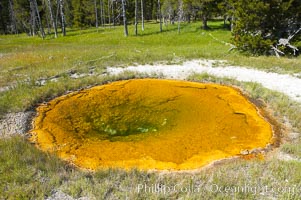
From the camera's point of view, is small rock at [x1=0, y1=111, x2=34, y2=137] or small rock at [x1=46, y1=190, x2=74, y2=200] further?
small rock at [x1=0, y1=111, x2=34, y2=137]

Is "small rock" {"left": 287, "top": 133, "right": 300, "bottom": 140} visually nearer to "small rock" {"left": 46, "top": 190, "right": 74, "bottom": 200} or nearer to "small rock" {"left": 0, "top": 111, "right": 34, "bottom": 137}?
"small rock" {"left": 46, "top": 190, "right": 74, "bottom": 200}

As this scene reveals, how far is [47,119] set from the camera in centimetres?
1095

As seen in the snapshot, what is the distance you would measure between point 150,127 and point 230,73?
7.88 m

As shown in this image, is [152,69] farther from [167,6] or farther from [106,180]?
[167,6]

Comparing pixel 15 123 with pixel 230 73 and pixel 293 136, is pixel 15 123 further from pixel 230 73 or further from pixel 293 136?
pixel 230 73

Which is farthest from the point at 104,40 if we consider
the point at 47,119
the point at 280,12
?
the point at 47,119

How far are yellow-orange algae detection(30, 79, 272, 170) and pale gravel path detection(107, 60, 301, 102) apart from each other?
181 centimetres

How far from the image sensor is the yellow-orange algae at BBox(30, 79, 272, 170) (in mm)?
8195

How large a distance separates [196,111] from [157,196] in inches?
229

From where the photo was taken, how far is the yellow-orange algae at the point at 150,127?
8.20 metres

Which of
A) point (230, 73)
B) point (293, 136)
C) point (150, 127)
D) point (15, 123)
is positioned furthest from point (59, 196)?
point (230, 73)

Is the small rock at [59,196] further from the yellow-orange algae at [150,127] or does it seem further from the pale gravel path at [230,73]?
the pale gravel path at [230,73]

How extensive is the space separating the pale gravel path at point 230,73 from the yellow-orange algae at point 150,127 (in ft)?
5.95

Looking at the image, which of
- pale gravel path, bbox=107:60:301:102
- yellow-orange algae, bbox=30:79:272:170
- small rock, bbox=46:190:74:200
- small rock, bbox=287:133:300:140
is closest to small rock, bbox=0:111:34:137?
yellow-orange algae, bbox=30:79:272:170
